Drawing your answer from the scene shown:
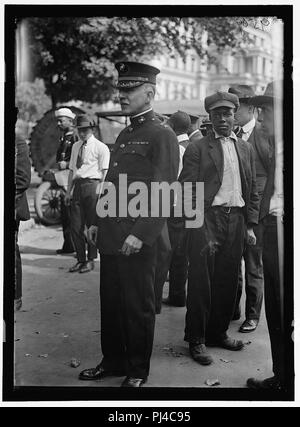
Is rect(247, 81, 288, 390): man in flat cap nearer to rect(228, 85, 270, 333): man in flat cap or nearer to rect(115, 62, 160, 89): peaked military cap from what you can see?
rect(228, 85, 270, 333): man in flat cap

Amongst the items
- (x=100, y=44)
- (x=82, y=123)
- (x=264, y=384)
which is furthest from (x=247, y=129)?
(x=264, y=384)

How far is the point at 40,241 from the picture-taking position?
5453 millimetres

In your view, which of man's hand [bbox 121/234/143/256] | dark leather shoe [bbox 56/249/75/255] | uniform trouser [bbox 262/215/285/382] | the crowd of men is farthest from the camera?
dark leather shoe [bbox 56/249/75/255]

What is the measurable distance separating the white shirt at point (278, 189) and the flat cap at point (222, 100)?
17.5 inches

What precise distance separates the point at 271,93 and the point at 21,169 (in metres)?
1.91

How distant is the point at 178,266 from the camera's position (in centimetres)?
451

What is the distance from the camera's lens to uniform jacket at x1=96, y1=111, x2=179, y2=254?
3980mm

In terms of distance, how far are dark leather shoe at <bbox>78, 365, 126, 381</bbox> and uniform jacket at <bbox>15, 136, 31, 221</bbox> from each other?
1.23m

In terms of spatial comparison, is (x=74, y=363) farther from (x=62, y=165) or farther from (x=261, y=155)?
(x=261, y=155)

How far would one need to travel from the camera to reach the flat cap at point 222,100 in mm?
4328

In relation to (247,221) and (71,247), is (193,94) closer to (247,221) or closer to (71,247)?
(247,221)

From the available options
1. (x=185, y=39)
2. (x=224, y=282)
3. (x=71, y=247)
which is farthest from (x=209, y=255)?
(x=185, y=39)

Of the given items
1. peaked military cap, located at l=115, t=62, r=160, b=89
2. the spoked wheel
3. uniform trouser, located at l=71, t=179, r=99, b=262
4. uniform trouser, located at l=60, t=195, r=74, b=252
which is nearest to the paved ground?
uniform trouser, located at l=71, t=179, r=99, b=262

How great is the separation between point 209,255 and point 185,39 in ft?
6.66
